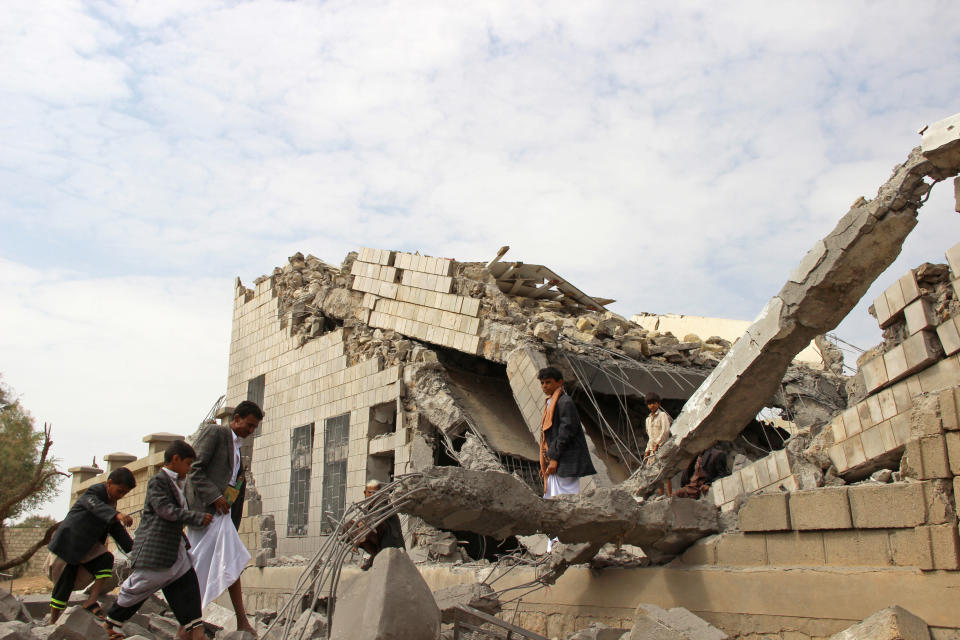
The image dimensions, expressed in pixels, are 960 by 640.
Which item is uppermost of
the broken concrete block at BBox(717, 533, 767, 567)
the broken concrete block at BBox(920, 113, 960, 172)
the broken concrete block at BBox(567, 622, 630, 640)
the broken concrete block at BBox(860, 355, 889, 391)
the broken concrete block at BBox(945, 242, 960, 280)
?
the broken concrete block at BBox(920, 113, 960, 172)

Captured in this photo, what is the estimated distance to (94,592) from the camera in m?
5.93

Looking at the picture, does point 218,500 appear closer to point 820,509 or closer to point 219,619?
point 219,619

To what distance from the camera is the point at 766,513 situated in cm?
512

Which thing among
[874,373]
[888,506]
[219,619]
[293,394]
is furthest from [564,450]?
[293,394]

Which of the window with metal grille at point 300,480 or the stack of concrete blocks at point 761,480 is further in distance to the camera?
the window with metal grille at point 300,480

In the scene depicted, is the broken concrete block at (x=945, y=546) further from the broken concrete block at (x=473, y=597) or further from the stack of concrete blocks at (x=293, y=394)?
the stack of concrete blocks at (x=293, y=394)

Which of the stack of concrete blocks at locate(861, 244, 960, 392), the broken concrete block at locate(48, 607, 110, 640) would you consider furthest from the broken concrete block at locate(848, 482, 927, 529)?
the broken concrete block at locate(48, 607, 110, 640)

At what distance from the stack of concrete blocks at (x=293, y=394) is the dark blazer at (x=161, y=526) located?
5.49 meters

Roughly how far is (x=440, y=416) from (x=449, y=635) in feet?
16.4

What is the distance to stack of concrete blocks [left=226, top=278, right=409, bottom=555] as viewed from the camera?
11383 mm

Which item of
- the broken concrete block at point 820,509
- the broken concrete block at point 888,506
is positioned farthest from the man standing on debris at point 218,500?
the broken concrete block at point 888,506

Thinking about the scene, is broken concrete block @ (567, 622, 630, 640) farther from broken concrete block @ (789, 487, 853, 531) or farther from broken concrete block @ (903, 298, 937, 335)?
broken concrete block @ (903, 298, 937, 335)

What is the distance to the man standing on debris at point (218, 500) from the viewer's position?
545cm

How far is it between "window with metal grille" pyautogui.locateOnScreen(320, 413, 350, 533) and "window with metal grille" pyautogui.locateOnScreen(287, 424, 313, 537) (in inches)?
19.0
